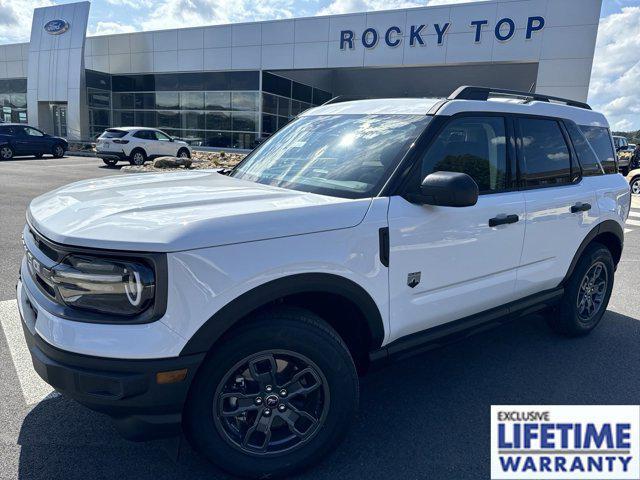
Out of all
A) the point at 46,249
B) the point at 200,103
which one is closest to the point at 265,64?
the point at 200,103

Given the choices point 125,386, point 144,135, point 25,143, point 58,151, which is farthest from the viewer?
point 58,151

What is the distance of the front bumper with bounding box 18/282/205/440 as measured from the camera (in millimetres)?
1929

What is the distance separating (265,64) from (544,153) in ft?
83.7

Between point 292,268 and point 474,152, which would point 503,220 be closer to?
point 474,152

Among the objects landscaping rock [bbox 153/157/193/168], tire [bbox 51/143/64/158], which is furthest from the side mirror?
tire [bbox 51/143/64/158]

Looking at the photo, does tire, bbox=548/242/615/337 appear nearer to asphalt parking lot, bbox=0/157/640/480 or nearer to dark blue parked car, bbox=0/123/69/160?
asphalt parking lot, bbox=0/157/640/480

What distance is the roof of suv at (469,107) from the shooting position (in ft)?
9.95

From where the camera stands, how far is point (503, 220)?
307 centimetres

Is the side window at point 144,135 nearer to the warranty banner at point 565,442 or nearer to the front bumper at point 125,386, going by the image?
the front bumper at point 125,386

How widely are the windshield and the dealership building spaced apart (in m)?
17.0

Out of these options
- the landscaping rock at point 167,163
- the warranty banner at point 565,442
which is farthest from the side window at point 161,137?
the warranty banner at point 565,442

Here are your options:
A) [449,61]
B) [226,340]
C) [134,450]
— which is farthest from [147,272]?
[449,61]

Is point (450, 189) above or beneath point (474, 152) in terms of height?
beneath

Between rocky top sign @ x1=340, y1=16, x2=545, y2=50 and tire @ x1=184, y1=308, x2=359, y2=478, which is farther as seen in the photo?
rocky top sign @ x1=340, y1=16, x2=545, y2=50
